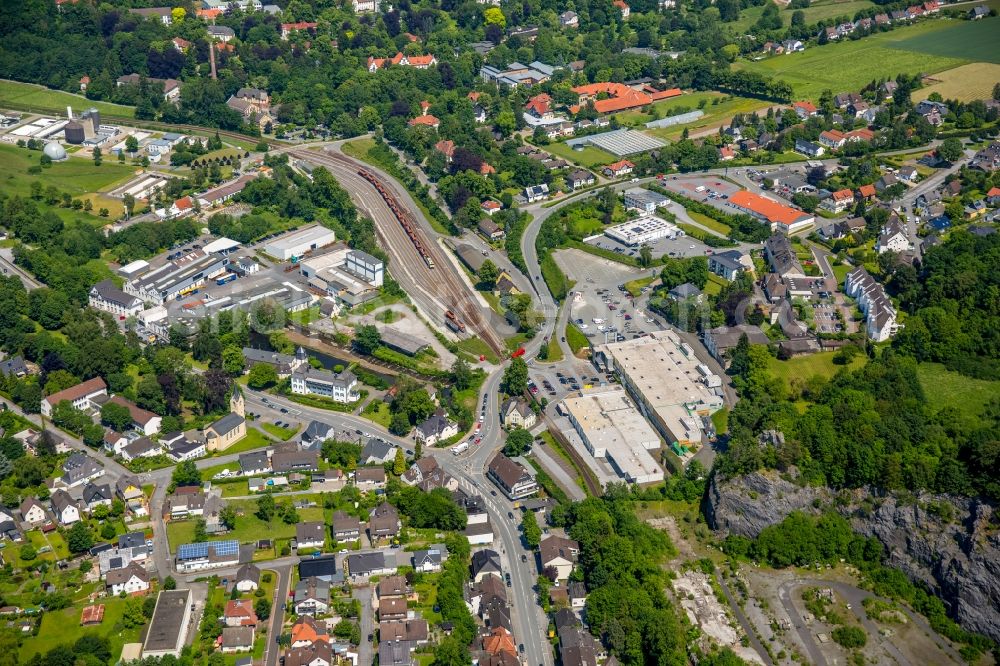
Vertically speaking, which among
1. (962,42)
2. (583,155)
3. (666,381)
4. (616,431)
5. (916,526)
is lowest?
(583,155)

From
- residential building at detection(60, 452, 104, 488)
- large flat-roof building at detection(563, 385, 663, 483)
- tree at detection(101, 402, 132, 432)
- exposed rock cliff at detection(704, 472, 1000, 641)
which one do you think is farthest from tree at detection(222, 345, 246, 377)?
exposed rock cliff at detection(704, 472, 1000, 641)

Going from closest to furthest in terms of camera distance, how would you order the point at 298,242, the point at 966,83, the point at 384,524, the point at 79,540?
the point at 79,540 → the point at 384,524 → the point at 298,242 → the point at 966,83

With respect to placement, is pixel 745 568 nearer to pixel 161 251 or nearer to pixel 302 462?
pixel 302 462

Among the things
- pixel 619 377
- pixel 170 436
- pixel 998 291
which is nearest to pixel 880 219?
pixel 998 291

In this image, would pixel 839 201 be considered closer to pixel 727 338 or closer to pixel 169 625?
pixel 727 338

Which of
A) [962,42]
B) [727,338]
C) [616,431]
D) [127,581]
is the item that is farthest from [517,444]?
[962,42]

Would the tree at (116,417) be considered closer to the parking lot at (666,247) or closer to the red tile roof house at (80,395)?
the red tile roof house at (80,395)

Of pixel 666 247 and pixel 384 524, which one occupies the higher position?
pixel 384 524

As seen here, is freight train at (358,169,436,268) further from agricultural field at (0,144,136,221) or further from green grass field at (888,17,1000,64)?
green grass field at (888,17,1000,64)

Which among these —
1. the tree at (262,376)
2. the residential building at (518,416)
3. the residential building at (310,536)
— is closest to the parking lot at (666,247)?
the residential building at (518,416)
